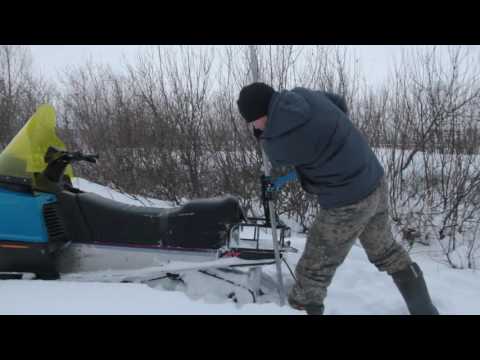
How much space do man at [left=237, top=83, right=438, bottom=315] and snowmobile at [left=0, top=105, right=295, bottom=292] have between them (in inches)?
17.2

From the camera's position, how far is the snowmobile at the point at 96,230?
2594 mm

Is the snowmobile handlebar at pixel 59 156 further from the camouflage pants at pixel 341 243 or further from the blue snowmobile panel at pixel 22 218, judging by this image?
the camouflage pants at pixel 341 243

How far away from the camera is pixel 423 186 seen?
465cm

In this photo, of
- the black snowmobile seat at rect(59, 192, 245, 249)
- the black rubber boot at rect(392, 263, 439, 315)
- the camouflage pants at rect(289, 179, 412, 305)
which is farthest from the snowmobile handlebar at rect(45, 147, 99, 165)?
the black rubber boot at rect(392, 263, 439, 315)

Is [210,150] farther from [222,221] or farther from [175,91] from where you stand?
[222,221]

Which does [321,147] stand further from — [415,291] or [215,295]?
[215,295]

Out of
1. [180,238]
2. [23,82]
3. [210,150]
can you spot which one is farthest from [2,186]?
[23,82]

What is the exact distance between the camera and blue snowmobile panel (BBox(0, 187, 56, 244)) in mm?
2611

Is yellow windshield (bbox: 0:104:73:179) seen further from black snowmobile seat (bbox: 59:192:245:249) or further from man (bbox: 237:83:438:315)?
man (bbox: 237:83:438:315)

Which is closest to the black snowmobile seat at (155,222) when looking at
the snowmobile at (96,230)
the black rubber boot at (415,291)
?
the snowmobile at (96,230)

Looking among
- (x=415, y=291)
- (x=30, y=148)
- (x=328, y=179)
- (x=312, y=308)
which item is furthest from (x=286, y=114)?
(x=30, y=148)

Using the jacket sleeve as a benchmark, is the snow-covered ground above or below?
below

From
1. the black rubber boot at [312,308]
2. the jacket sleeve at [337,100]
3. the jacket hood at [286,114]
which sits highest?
the jacket sleeve at [337,100]

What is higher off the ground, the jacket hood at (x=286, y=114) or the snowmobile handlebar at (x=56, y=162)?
the jacket hood at (x=286, y=114)
